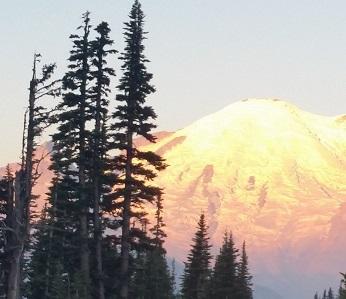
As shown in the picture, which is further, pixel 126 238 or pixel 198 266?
pixel 198 266

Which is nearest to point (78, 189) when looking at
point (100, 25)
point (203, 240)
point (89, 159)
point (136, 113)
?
point (89, 159)

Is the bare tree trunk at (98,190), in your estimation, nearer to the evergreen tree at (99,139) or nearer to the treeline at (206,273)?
the evergreen tree at (99,139)

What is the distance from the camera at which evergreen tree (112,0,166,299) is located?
130 ft

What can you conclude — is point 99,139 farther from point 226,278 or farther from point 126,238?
point 226,278

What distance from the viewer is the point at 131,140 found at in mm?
39969

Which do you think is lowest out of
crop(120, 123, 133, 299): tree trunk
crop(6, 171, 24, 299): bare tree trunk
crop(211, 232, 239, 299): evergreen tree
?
crop(6, 171, 24, 299): bare tree trunk

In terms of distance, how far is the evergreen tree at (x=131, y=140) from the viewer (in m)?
39.8

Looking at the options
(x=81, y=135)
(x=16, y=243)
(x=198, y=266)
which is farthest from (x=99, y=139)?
(x=198, y=266)

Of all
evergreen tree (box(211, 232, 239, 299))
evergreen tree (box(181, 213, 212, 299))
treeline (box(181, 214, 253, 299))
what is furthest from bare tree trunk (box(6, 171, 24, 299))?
evergreen tree (box(211, 232, 239, 299))

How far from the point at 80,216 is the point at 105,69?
7.55 metres

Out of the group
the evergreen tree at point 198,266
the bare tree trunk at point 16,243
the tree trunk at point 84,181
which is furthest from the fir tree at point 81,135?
the evergreen tree at point 198,266

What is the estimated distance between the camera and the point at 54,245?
173ft

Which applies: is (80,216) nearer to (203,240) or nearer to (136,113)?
(136,113)

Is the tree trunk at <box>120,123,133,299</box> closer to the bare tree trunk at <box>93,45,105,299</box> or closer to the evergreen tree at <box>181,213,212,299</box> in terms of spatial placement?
the bare tree trunk at <box>93,45,105,299</box>
